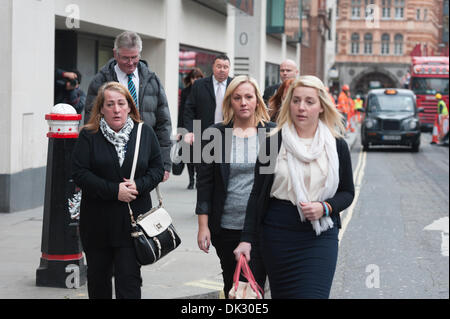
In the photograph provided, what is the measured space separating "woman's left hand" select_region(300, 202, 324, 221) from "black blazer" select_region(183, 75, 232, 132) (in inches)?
170

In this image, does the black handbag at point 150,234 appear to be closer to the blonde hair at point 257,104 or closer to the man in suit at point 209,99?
the blonde hair at point 257,104

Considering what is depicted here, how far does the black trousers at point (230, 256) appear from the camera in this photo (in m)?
5.04

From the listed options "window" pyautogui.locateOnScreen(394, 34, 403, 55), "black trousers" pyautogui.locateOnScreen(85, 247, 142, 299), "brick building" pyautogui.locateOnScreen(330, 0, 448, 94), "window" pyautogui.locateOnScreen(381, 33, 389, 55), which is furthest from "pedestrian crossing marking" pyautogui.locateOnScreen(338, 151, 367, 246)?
"window" pyautogui.locateOnScreen(381, 33, 389, 55)

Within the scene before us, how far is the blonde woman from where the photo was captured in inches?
202

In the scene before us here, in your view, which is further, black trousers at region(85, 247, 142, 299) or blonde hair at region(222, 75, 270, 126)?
blonde hair at region(222, 75, 270, 126)

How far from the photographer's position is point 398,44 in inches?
3893

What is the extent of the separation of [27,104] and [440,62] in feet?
122

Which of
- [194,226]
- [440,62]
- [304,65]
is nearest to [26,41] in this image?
[194,226]

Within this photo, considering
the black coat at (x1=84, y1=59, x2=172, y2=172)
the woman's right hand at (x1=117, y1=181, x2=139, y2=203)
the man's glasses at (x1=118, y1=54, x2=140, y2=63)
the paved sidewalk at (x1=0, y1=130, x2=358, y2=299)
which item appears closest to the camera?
the woman's right hand at (x1=117, y1=181, x2=139, y2=203)

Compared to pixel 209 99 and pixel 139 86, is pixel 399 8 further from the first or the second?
pixel 139 86

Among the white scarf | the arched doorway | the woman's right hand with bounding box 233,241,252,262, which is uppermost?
the arched doorway

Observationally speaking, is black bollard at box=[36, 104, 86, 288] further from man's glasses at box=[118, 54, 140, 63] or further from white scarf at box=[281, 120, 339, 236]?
white scarf at box=[281, 120, 339, 236]
